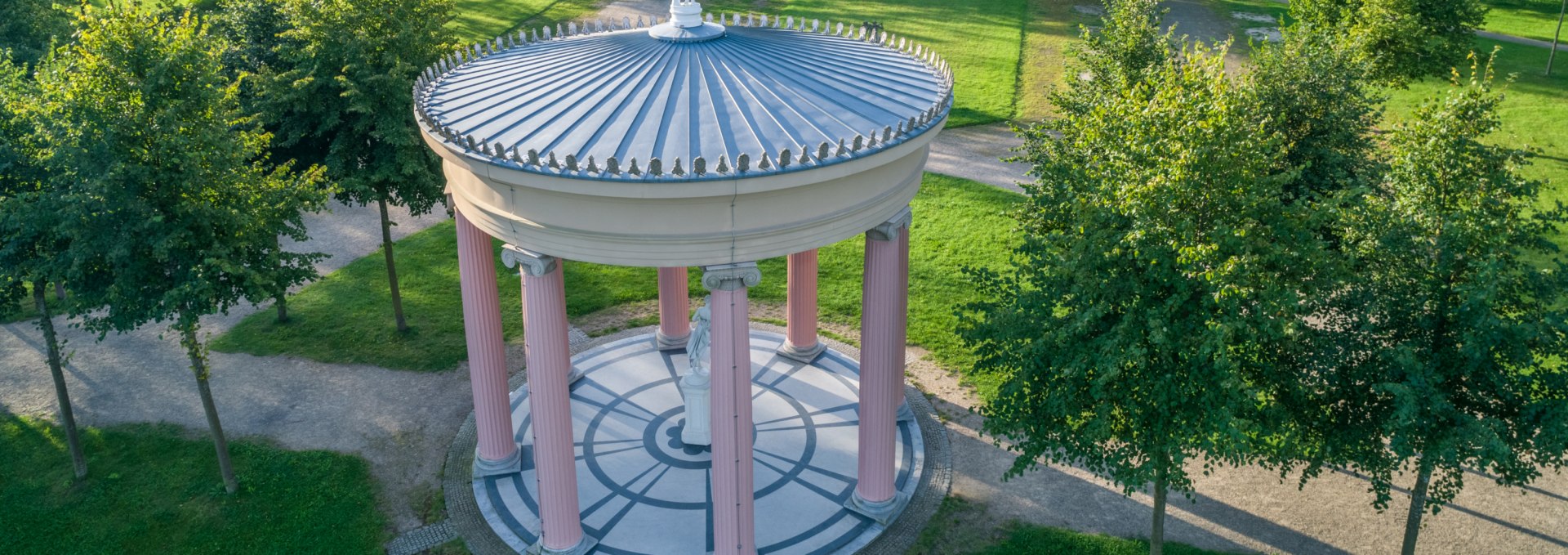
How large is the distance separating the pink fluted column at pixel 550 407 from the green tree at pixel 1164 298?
7.27 m

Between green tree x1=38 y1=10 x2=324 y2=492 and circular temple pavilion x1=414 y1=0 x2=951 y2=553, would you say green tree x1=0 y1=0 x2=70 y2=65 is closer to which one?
green tree x1=38 y1=10 x2=324 y2=492

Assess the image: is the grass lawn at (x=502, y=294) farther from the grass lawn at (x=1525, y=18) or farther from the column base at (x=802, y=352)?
the grass lawn at (x=1525, y=18)

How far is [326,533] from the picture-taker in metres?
23.5

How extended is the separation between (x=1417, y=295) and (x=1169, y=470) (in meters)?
4.62

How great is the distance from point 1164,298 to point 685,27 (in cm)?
956

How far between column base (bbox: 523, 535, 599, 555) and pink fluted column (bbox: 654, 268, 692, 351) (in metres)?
7.85

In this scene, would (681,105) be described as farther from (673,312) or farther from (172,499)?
(172,499)

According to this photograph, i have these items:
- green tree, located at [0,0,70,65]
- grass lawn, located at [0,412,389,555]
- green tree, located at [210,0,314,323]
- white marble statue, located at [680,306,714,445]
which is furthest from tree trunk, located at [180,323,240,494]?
green tree, located at [0,0,70,65]

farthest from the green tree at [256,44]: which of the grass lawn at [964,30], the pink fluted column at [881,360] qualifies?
the grass lawn at [964,30]

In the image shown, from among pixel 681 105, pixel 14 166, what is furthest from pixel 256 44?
pixel 681 105

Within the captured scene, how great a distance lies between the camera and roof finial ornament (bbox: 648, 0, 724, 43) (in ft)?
69.5

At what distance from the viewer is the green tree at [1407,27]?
4094 centimetres

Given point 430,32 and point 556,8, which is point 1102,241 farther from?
point 556,8

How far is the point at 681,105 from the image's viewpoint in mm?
19469
